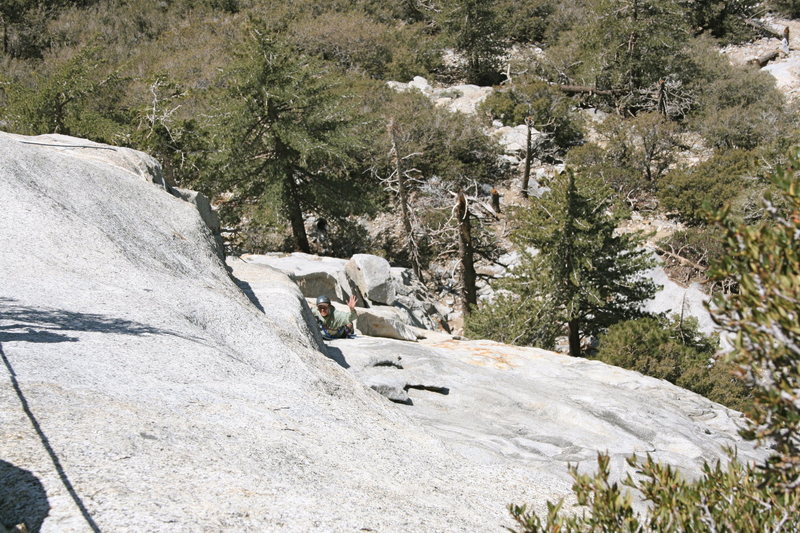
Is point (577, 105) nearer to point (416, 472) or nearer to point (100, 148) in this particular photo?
point (100, 148)

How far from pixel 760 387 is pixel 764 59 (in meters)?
40.2

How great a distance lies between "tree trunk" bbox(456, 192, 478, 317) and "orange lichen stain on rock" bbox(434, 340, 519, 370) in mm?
6562

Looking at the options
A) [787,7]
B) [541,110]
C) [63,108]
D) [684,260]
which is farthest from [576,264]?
[787,7]

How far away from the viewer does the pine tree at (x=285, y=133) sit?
19.5 meters

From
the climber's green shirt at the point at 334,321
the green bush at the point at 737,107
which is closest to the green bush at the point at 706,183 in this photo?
the green bush at the point at 737,107

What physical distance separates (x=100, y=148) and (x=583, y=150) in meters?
21.5

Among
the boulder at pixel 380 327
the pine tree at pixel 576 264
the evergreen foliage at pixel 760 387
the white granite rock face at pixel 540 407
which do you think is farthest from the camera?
the pine tree at pixel 576 264

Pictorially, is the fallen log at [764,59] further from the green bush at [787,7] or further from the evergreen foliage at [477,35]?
the evergreen foliage at [477,35]

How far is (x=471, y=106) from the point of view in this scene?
107ft

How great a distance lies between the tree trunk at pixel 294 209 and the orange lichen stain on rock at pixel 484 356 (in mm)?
10962

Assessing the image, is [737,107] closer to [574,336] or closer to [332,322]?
[574,336]

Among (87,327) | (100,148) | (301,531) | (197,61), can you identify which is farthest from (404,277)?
(197,61)

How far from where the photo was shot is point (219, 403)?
4719mm

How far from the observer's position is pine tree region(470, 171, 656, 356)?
14531 mm
